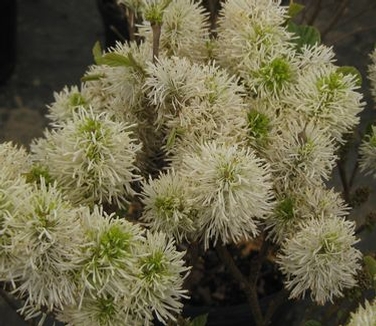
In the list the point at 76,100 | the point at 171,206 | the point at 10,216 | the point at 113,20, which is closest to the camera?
the point at 10,216

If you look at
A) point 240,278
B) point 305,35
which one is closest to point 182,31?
point 305,35

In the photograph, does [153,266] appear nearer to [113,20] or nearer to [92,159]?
[92,159]

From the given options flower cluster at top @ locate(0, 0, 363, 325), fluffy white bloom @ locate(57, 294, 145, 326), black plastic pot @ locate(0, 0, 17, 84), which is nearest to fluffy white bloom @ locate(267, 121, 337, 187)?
flower cluster at top @ locate(0, 0, 363, 325)

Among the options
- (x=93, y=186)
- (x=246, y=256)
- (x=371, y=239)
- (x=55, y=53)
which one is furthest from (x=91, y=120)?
(x=55, y=53)

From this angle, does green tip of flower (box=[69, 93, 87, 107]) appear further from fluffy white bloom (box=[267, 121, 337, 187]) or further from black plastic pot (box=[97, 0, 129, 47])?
black plastic pot (box=[97, 0, 129, 47])

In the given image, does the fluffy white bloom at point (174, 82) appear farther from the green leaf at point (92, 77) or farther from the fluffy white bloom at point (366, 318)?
the fluffy white bloom at point (366, 318)

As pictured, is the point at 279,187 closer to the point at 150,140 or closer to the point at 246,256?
the point at 150,140
